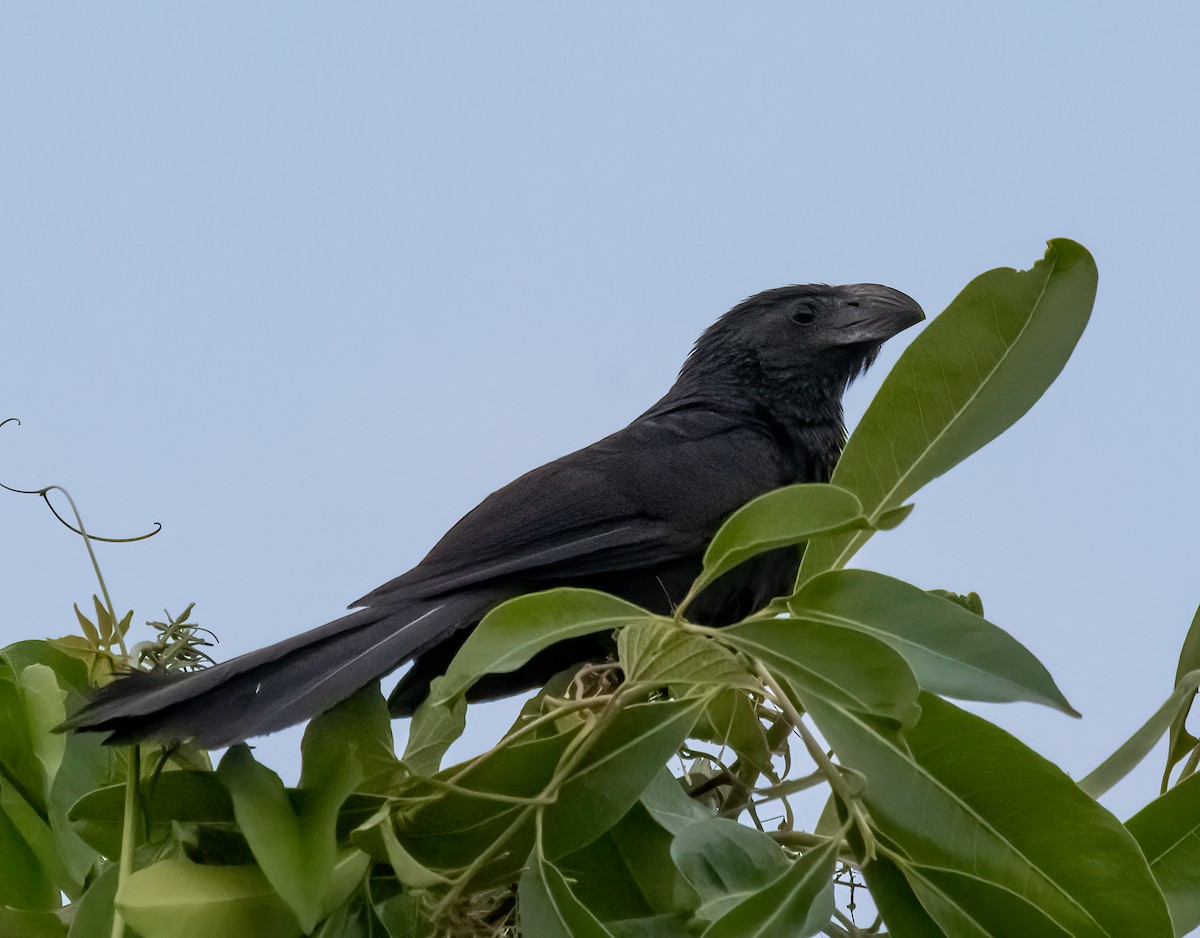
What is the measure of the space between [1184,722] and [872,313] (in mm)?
2342

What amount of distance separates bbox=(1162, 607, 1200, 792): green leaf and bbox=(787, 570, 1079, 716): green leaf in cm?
55

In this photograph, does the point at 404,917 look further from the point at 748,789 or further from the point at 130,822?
the point at 748,789

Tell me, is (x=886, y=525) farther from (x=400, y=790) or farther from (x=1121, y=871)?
(x=400, y=790)

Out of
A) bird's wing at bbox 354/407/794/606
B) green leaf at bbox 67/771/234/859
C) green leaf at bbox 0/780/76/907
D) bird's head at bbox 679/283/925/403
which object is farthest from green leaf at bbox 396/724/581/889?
bird's head at bbox 679/283/925/403

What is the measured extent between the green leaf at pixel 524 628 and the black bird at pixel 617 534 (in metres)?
0.35

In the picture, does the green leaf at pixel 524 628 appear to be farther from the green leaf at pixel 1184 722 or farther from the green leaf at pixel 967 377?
the green leaf at pixel 1184 722

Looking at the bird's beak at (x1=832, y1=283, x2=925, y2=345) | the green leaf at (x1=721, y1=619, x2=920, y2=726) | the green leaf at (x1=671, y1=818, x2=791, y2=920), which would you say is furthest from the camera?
the bird's beak at (x1=832, y1=283, x2=925, y2=345)

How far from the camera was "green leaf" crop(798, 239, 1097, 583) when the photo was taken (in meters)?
1.46

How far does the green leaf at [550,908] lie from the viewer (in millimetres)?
1270

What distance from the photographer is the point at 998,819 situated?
1302 mm

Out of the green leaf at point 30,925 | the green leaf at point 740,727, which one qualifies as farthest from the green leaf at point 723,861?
the green leaf at point 30,925

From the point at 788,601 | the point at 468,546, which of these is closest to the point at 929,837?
the point at 788,601

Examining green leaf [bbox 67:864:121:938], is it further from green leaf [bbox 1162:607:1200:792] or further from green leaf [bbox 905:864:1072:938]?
green leaf [bbox 1162:607:1200:792]

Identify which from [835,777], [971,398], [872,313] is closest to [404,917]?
[835,777]
